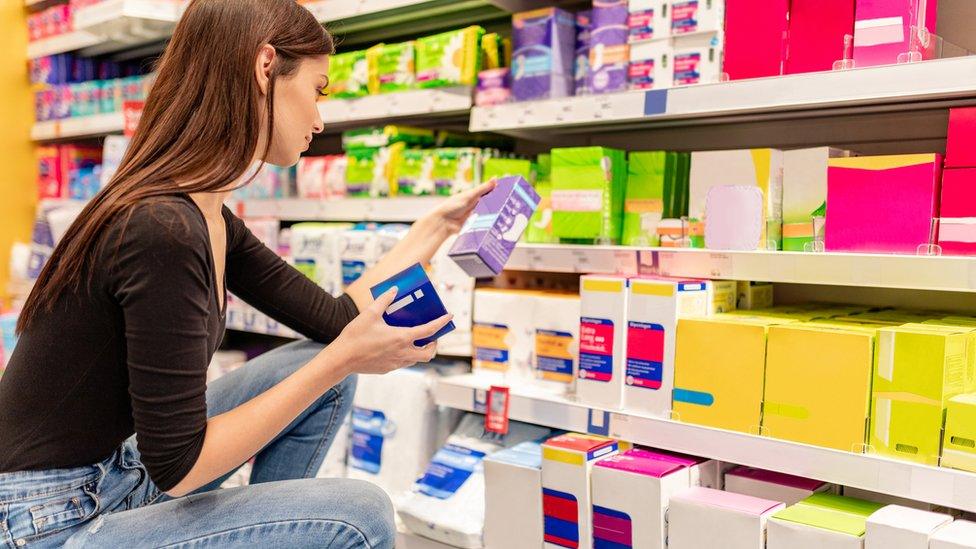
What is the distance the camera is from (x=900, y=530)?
1354 millimetres

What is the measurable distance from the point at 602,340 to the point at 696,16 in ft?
2.51

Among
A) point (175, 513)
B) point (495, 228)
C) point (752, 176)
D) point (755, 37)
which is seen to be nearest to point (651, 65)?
point (755, 37)

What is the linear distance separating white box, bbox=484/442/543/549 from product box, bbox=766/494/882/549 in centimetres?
53

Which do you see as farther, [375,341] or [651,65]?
[651,65]

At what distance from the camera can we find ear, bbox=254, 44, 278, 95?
1316 mm

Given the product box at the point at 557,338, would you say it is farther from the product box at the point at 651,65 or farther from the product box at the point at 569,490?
the product box at the point at 651,65

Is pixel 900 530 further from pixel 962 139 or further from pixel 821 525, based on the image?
pixel 962 139

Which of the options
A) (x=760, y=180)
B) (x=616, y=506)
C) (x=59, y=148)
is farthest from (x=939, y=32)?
(x=59, y=148)

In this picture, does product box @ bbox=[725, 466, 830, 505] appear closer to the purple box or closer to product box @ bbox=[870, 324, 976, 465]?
product box @ bbox=[870, 324, 976, 465]

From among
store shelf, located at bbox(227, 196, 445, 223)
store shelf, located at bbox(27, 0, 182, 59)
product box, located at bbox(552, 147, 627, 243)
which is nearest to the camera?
product box, located at bbox(552, 147, 627, 243)

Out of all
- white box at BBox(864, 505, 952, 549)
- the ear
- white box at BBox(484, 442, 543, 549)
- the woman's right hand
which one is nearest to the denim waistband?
the woman's right hand

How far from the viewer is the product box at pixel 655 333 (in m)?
1.82

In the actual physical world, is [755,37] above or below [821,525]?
above

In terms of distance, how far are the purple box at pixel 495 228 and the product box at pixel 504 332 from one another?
41 cm
